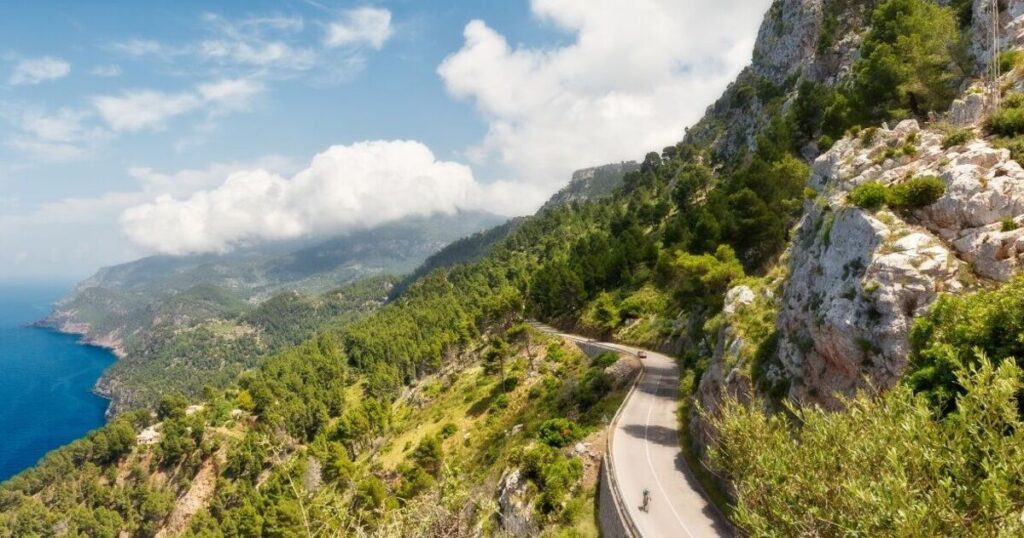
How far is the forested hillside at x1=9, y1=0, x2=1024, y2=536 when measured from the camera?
11.9 metres

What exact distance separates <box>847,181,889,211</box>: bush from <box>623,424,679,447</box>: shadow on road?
20.8m

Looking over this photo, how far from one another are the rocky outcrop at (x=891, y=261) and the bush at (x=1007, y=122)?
1691mm

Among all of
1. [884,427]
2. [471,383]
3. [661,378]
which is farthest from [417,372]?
[884,427]

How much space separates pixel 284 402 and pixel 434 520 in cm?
13258

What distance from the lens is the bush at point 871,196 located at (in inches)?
994

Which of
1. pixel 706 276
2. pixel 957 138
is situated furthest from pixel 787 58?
pixel 957 138

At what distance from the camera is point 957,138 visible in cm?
2681

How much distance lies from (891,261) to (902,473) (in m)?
16.5

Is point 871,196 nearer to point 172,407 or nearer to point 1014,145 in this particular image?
point 1014,145

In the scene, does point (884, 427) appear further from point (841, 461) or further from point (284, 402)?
point (284, 402)

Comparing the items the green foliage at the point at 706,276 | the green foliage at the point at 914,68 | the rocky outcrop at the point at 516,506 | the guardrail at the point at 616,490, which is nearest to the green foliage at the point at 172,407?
the rocky outcrop at the point at 516,506

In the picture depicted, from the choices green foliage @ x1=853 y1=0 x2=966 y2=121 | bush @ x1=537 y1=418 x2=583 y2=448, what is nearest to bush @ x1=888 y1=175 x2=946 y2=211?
green foliage @ x1=853 y1=0 x2=966 y2=121

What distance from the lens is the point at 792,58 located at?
128375mm

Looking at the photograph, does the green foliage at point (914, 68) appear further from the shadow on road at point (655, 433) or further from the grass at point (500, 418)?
the grass at point (500, 418)
